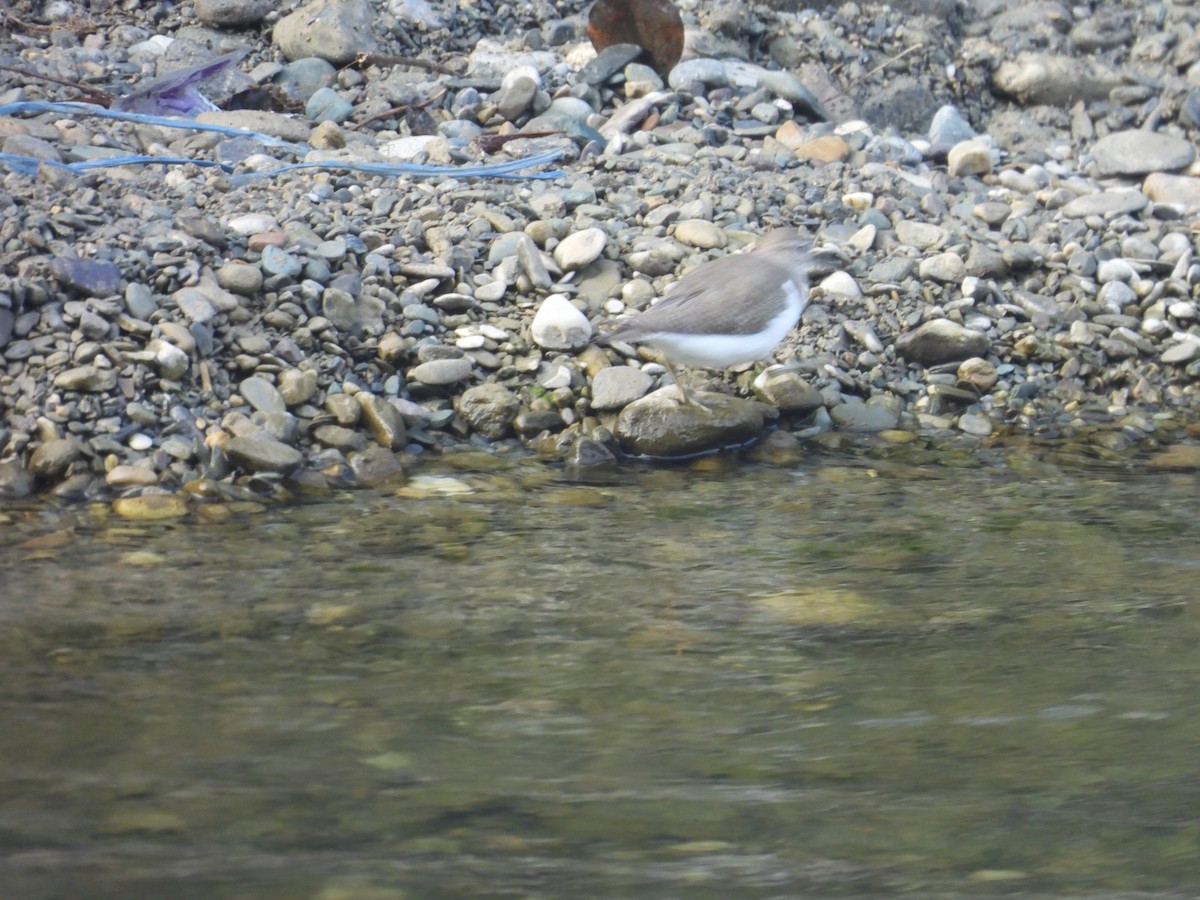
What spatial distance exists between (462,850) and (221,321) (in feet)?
12.3

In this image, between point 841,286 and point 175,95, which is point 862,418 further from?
point 175,95

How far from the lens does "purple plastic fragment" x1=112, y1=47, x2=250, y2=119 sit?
321 inches

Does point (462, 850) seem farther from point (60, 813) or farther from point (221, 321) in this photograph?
point (221, 321)

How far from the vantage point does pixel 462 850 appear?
2461 millimetres

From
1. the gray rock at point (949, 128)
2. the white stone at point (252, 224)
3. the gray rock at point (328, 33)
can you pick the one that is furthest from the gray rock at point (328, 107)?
the gray rock at point (949, 128)

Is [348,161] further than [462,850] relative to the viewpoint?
Yes

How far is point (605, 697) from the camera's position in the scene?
3215 mm

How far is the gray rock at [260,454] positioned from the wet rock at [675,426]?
4.62 feet

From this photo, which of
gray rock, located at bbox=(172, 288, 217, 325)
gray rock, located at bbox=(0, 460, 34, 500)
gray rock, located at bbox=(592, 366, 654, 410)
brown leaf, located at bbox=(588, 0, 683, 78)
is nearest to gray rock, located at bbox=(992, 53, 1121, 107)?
brown leaf, located at bbox=(588, 0, 683, 78)

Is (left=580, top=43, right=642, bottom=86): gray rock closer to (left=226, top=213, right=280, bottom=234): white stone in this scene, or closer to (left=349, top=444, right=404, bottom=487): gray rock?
(left=226, top=213, right=280, bottom=234): white stone

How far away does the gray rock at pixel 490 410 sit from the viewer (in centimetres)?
571

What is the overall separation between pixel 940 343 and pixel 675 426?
1.66 m

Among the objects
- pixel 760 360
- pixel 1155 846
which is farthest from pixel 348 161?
pixel 1155 846

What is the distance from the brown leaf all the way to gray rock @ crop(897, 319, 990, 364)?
3712 mm
